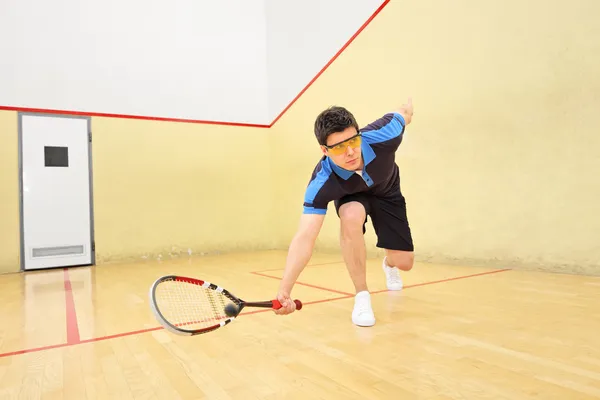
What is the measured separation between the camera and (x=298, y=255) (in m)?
1.38

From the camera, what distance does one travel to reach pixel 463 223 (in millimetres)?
3055

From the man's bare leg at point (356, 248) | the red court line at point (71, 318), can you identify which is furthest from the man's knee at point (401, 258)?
the red court line at point (71, 318)

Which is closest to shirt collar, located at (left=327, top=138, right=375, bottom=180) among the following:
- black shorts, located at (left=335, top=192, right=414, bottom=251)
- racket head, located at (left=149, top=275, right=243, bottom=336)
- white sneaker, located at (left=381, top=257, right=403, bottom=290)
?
black shorts, located at (left=335, top=192, right=414, bottom=251)

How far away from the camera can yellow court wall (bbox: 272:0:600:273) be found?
246 cm

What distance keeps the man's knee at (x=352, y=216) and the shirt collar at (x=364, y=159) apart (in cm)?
16

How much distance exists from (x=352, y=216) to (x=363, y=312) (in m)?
0.34

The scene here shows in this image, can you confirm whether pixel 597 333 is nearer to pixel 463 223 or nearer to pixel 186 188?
pixel 463 223

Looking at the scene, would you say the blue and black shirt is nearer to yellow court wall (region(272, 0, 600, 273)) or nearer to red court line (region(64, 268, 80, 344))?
red court line (region(64, 268, 80, 344))

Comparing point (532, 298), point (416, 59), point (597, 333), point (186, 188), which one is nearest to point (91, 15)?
point (186, 188)

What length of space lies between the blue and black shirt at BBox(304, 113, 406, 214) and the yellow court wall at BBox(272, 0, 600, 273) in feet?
4.65

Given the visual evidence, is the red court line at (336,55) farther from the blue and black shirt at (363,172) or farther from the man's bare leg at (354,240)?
the man's bare leg at (354,240)

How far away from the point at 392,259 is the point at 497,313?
0.48m

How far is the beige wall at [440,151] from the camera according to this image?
250 cm

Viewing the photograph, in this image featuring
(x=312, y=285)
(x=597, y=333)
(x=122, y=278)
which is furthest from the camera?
(x=122, y=278)
